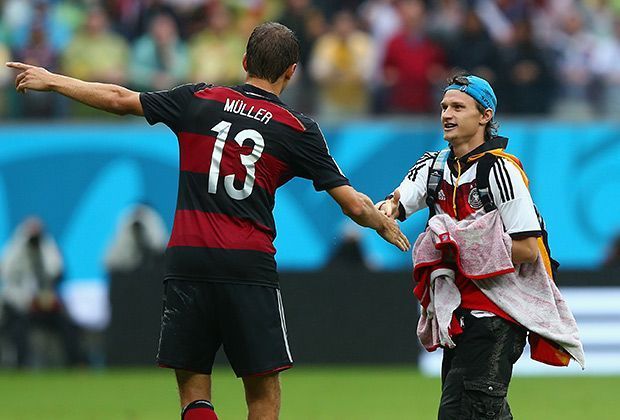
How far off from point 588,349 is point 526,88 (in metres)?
4.07

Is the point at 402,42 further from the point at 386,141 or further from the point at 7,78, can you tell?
the point at 7,78

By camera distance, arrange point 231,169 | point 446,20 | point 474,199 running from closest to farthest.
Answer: point 231,169 < point 474,199 < point 446,20

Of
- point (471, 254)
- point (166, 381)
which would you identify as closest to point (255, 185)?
point (471, 254)

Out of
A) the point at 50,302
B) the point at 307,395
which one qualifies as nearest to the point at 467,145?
the point at 307,395

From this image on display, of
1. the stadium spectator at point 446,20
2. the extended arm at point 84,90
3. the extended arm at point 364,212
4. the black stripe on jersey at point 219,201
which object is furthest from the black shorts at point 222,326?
the stadium spectator at point 446,20

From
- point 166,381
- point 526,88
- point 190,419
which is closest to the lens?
point 190,419

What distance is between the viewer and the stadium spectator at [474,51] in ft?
60.7

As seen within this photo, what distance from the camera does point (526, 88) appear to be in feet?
61.5

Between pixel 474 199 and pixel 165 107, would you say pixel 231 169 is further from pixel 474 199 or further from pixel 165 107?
pixel 474 199

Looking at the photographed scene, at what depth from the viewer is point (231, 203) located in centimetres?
740

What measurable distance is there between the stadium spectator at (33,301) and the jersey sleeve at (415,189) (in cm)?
1117

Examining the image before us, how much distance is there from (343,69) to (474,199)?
11.4m

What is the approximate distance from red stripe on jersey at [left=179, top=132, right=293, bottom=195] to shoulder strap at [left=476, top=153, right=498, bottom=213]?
1.05 metres

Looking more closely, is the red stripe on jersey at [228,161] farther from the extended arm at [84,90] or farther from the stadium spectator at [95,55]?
the stadium spectator at [95,55]
